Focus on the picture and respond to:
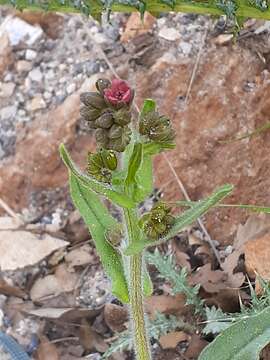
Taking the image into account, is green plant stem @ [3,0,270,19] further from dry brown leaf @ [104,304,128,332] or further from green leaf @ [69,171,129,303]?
dry brown leaf @ [104,304,128,332]

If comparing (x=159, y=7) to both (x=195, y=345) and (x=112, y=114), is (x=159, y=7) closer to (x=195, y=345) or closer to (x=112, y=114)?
(x=112, y=114)

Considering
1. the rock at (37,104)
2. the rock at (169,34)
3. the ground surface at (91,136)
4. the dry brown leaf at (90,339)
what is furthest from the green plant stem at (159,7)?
the dry brown leaf at (90,339)

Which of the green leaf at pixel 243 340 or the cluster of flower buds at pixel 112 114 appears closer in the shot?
the cluster of flower buds at pixel 112 114

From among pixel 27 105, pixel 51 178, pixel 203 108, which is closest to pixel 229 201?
pixel 203 108

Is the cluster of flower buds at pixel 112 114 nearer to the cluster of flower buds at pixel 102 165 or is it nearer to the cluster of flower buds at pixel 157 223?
the cluster of flower buds at pixel 102 165

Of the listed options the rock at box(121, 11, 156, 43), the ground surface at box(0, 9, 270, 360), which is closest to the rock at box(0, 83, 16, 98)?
the ground surface at box(0, 9, 270, 360)

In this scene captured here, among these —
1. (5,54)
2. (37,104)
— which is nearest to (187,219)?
(37,104)
